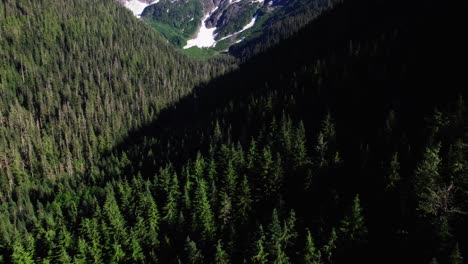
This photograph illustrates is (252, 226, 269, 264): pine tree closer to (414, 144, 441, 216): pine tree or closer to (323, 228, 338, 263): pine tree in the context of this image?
(323, 228, 338, 263): pine tree

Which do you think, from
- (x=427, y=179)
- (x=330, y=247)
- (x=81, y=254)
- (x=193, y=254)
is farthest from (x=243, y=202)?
(x=427, y=179)

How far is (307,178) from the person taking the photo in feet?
235

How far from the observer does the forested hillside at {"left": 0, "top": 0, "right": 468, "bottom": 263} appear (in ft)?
187

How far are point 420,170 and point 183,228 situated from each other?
45.2 meters

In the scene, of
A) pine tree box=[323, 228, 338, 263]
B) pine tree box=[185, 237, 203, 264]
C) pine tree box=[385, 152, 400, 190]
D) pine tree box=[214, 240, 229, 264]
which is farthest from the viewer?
pine tree box=[185, 237, 203, 264]

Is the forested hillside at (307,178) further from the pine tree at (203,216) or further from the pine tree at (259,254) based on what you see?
the pine tree at (203,216)

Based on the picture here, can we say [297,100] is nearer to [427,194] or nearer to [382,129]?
[382,129]

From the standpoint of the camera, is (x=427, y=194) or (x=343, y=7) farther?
(x=343, y=7)

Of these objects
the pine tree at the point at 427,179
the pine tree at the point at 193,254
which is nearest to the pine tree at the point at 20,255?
the pine tree at the point at 193,254

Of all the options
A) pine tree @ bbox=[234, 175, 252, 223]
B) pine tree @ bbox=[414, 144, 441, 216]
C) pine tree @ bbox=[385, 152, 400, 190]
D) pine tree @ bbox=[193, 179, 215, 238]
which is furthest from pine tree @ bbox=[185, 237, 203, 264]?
pine tree @ bbox=[414, 144, 441, 216]

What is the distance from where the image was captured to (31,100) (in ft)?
605

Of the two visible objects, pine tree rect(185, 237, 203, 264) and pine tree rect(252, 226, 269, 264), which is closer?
pine tree rect(252, 226, 269, 264)

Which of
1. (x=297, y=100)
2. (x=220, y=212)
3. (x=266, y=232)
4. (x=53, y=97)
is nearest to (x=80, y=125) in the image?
(x=53, y=97)

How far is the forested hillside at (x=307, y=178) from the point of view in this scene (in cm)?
5697
